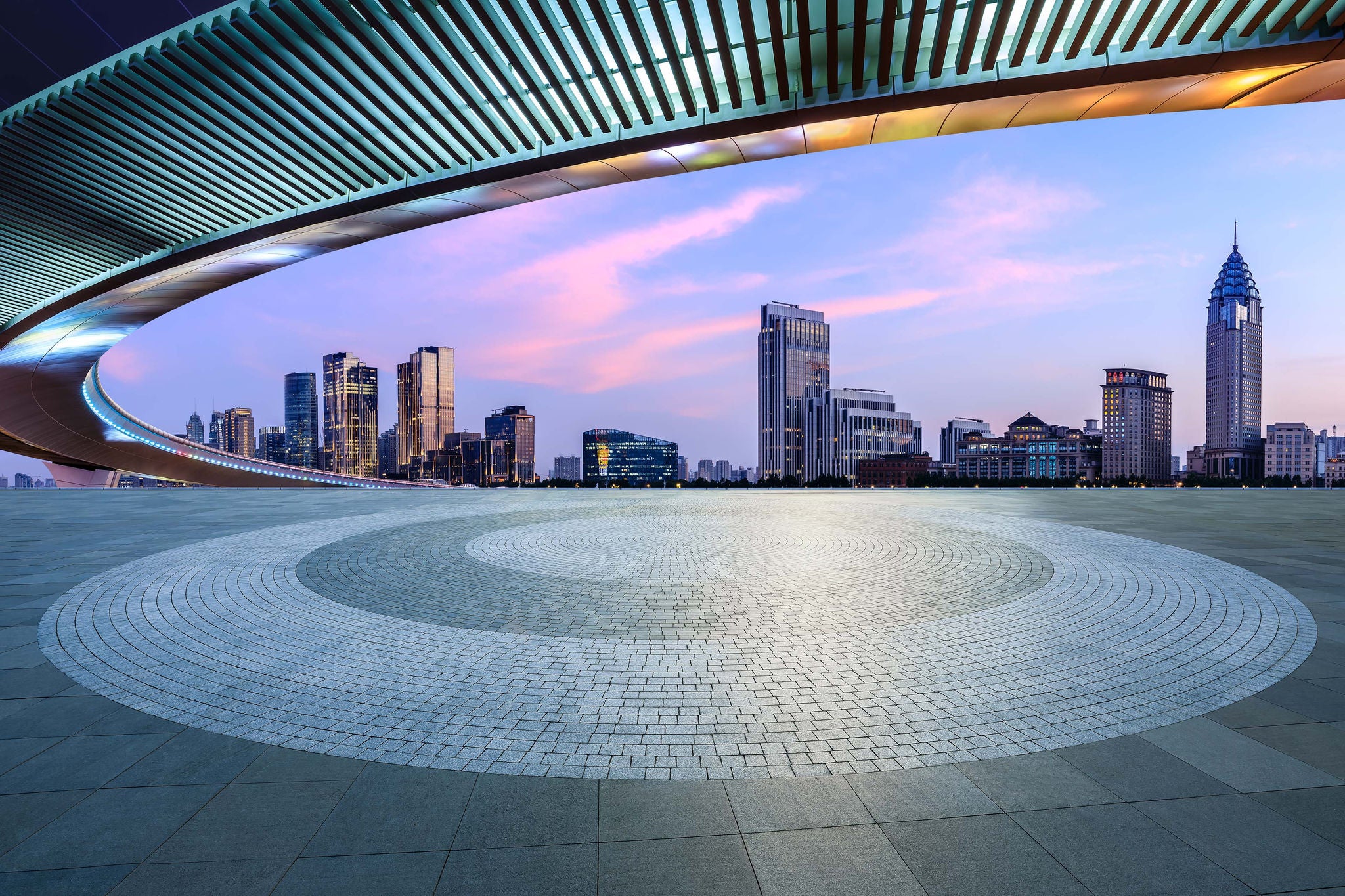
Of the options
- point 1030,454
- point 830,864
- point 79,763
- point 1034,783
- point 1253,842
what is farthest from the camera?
point 1030,454

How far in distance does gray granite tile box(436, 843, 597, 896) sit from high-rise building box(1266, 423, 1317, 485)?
7375 inches

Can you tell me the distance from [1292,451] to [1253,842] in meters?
190

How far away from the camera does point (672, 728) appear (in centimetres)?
414

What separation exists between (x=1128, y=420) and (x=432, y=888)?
254335 millimetres

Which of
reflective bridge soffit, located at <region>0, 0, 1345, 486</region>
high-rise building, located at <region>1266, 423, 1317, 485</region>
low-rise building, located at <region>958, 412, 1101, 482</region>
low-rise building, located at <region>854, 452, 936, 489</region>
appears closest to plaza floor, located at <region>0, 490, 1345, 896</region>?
reflective bridge soffit, located at <region>0, 0, 1345, 486</region>

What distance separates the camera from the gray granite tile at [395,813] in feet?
9.59

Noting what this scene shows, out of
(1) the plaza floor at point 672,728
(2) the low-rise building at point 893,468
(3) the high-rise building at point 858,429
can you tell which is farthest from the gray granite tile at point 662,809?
(3) the high-rise building at point 858,429

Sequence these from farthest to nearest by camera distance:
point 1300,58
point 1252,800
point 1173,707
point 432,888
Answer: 1. point 1300,58
2. point 1173,707
3. point 1252,800
4. point 432,888

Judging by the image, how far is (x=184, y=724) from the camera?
4.22 m

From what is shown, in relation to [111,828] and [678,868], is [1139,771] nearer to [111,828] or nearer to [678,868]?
[678,868]

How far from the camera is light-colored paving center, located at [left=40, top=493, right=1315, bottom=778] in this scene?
4.02 m

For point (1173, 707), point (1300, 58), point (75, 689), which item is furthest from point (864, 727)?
point (1300, 58)

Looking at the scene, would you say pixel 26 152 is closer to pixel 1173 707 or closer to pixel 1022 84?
pixel 1022 84

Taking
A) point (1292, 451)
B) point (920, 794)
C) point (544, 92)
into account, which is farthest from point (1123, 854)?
point (1292, 451)
